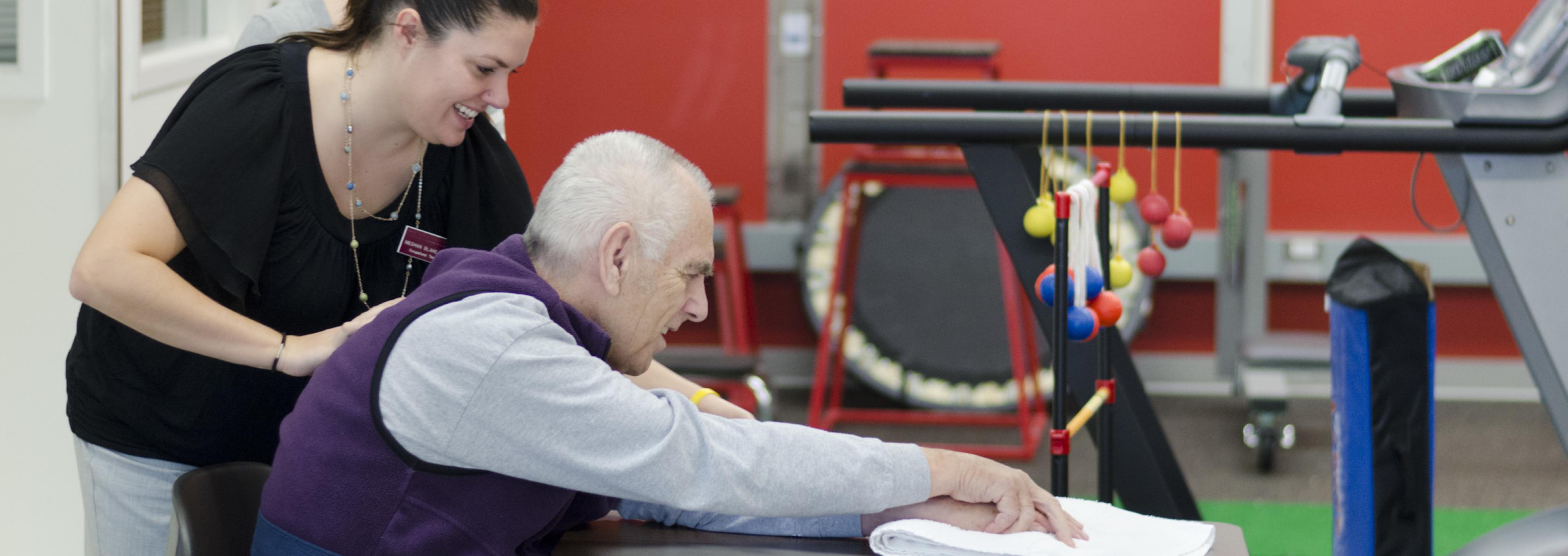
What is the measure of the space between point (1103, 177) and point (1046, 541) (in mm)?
692

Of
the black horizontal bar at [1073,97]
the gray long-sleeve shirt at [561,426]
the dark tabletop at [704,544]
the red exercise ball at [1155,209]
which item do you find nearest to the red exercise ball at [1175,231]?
the red exercise ball at [1155,209]

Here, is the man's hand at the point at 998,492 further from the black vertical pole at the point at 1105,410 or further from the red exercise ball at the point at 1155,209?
the red exercise ball at the point at 1155,209

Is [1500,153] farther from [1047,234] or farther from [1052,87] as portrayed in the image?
[1052,87]

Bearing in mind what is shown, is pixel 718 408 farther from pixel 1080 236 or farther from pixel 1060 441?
pixel 1080 236

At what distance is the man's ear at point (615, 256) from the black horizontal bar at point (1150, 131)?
1.77 feet

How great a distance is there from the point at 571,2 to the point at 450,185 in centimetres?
327

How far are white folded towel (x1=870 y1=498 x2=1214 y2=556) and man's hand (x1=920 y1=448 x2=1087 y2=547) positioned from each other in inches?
0.5

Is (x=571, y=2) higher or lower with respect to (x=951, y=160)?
higher

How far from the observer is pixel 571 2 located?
502 cm

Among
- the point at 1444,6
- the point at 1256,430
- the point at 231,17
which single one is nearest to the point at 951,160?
the point at 1256,430

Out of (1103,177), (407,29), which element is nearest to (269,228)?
(407,29)

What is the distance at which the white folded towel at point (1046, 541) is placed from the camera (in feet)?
4.50

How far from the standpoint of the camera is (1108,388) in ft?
6.39

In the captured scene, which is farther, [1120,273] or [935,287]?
[935,287]
